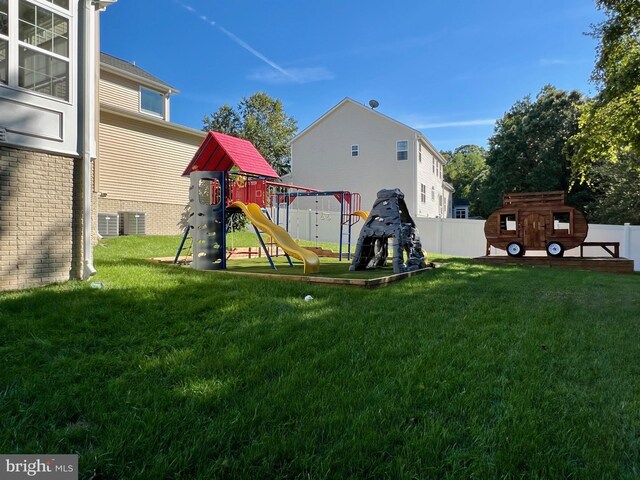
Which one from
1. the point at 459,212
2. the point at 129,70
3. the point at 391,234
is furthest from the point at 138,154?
the point at 459,212

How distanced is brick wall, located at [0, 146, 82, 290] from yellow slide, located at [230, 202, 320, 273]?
3.45 metres

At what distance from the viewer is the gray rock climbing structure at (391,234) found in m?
8.71

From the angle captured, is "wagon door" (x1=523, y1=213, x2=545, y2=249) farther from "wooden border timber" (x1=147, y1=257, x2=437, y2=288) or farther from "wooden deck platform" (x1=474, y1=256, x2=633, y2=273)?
"wooden border timber" (x1=147, y1=257, x2=437, y2=288)

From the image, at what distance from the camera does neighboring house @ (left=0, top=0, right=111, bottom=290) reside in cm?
559

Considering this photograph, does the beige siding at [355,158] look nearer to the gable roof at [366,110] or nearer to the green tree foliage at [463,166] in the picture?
the gable roof at [366,110]

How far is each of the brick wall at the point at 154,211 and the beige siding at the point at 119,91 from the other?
489 centimetres

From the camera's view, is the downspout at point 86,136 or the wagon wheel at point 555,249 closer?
the downspout at point 86,136

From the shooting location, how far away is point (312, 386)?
2920 millimetres

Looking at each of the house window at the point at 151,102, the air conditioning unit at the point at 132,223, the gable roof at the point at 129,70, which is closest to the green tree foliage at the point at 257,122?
the gable roof at the point at 129,70

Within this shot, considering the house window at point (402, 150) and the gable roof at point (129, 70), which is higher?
the gable roof at point (129, 70)

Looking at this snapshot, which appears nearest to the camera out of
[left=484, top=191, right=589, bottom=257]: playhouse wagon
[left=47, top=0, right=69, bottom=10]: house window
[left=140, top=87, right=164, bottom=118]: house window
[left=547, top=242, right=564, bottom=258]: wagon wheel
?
[left=47, top=0, right=69, bottom=10]: house window

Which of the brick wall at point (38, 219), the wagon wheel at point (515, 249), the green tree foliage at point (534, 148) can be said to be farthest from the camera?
the green tree foliage at point (534, 148)

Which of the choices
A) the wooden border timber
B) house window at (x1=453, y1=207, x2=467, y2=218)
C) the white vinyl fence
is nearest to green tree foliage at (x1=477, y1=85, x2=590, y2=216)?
house window at (x1=453, y1=207, x2=467, y2=218)

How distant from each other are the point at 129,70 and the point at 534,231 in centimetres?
1909
